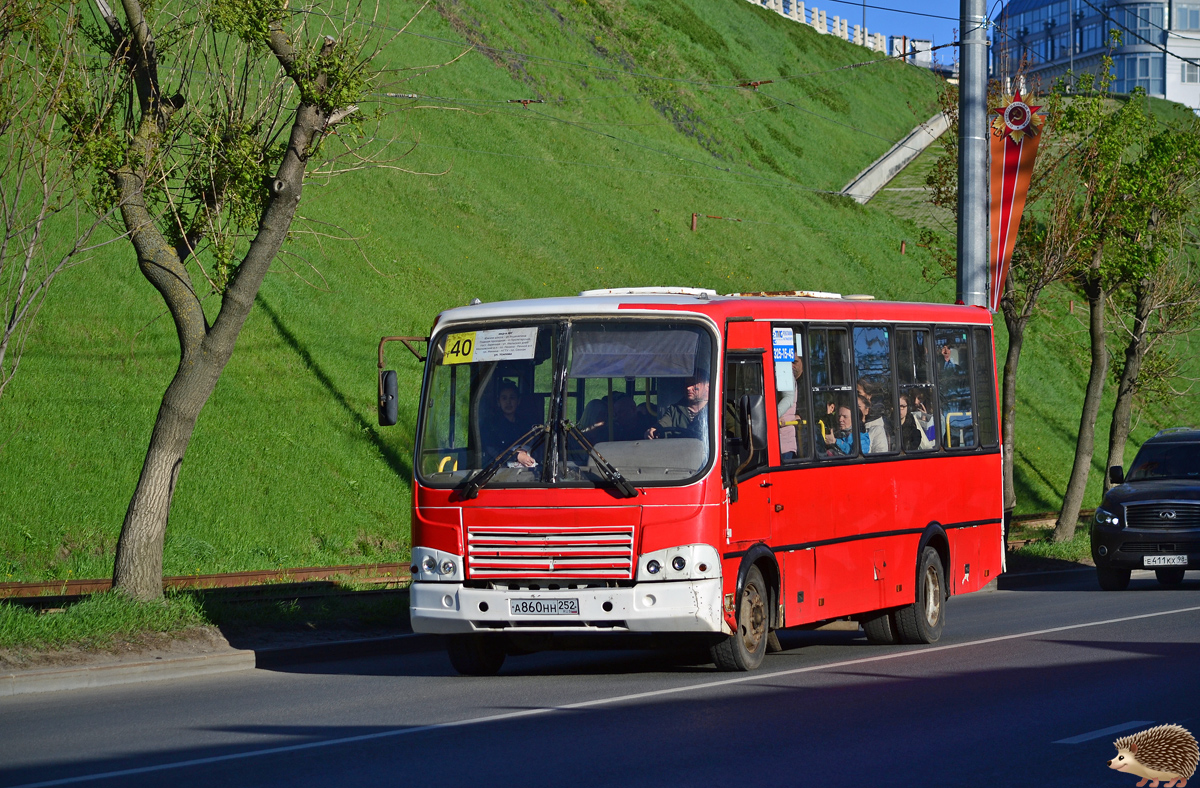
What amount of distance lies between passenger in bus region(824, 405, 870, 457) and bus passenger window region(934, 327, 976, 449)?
6.80ft

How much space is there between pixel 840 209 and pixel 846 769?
5339 cm

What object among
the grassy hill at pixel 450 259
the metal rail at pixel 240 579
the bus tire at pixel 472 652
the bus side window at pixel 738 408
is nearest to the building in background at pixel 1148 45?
the grassy hill at pixel 450 259

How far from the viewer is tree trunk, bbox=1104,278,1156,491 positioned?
103 ft

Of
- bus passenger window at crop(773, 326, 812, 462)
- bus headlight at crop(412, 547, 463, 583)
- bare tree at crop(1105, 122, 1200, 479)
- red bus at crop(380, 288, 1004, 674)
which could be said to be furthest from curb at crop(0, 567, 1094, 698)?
bare tree at crop(1105, 122, 1200, 479)

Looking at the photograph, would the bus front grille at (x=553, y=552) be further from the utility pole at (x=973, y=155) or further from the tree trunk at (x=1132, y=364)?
the tree trunk at (x=1132, y=364)

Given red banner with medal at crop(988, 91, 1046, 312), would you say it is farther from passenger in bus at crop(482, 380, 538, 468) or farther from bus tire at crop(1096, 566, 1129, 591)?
passenger in bus at crop(482, 380, 538, 468)

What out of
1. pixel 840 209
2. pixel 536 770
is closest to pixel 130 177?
pixel 536 770

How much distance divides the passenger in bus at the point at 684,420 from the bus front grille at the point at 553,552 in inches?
32.7

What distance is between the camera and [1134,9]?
459 ft

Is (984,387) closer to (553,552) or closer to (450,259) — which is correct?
(553,552)

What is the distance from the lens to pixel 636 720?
30.8 ft

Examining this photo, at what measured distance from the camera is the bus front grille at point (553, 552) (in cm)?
1123

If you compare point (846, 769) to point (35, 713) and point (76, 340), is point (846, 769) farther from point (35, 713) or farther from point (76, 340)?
point (76, 340)

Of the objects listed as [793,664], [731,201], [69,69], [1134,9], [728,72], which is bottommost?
[793,664]
